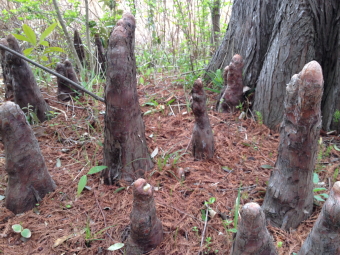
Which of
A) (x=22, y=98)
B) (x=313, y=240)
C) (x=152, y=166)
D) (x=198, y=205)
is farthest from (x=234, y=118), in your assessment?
(x=22, y=98)

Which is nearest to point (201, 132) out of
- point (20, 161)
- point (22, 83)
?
point (20, 161)

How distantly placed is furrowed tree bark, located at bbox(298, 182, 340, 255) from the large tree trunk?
1960mm

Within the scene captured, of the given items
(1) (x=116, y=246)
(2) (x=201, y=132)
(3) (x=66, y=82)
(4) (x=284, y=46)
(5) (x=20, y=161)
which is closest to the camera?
(1) (x=116, y=246)

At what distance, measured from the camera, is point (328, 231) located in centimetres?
136

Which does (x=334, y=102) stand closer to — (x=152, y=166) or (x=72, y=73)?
(x=152, y=166)

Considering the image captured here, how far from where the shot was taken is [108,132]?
2.31 meters

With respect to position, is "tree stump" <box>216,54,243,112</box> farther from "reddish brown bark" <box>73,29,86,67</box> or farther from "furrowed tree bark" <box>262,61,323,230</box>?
"reddish brown bark" <box>73,29,86,67</box>

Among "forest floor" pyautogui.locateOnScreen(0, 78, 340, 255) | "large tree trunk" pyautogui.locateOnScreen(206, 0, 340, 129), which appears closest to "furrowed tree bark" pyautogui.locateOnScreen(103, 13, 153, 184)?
"forest floor" pyautogui.locateOnScreen(0, 78, 340, 255)

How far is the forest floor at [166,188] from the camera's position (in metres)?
1.86

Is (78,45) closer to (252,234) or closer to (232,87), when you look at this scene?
(232,87)

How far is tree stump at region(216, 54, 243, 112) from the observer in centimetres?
339

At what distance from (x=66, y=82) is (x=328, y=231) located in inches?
146

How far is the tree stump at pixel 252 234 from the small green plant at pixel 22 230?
1490 mm

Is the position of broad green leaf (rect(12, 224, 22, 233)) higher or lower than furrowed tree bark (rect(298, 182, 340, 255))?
lower
